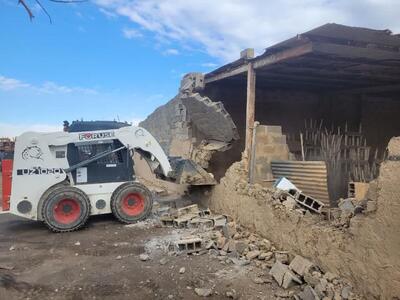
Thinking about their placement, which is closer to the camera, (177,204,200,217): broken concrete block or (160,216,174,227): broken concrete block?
(160,216,174,227): broken concrete block

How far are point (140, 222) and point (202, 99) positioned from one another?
315 centimetres

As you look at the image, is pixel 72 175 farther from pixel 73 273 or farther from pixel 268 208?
pixel 268 208

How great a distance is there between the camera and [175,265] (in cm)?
578

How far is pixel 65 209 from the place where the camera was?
7949 mm

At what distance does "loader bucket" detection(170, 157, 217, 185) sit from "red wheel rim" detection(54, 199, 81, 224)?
2.28 metres

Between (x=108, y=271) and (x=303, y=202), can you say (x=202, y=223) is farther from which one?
(x=108, y=271)

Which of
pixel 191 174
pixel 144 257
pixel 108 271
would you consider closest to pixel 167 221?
pixel 191 174

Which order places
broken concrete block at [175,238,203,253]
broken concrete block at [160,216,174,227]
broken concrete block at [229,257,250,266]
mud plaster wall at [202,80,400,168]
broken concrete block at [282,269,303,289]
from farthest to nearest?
mud plaster wall at [202,80,400,168] → broken concrete block at [160,216,174,227] → broken concrete block at [175,238,203,253] → broken concrete block at [229,257,250,266] → broken concrete block at [282,269,303,289]

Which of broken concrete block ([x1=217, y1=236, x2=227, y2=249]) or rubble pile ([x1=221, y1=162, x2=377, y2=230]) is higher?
rubble pile ([x1=221, y1=162, x2=377, y2=230])

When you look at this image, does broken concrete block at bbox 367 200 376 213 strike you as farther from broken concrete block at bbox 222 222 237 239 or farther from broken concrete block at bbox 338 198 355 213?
broken concrete block at bbox 222 222 237 239

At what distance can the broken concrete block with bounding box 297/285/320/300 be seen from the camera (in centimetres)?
441

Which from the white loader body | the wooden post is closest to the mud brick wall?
the wooden post

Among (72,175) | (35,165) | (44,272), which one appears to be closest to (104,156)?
(72,175)

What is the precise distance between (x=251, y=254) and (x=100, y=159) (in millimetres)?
4248
